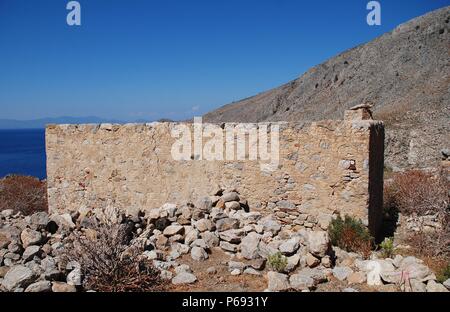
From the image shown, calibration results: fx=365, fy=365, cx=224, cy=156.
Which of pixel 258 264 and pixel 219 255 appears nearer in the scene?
pixel 258 264

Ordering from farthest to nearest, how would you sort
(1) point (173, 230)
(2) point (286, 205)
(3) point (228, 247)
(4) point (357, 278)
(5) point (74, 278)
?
(2) point (286, 205) → (1) point (173, 230) → (3) point (228, 247) → (4) point (357, 278) → (5) point (74, 278)

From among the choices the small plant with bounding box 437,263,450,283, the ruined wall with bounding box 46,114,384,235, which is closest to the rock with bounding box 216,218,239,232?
the ruined wall with bounding box 46,114,384,235

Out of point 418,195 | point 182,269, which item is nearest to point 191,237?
point 182,269

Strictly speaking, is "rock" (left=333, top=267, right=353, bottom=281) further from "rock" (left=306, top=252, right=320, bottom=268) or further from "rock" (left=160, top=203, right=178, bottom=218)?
"rock" (left=160, top=203, right=178, bottom=218)

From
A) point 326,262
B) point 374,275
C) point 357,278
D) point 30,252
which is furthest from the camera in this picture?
point 30,252

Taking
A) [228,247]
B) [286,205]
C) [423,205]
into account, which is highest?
[286,205]

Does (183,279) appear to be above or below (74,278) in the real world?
below

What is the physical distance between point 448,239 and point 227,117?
2087 inches

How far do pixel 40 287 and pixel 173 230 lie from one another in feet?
8.83

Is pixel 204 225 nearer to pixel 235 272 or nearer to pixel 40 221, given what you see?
pixel 235 272

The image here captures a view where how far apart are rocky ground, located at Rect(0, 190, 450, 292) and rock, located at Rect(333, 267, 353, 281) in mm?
14

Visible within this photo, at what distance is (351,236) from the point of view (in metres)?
6.33
